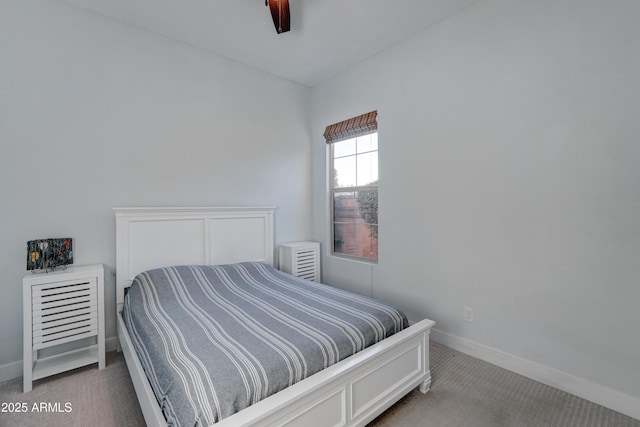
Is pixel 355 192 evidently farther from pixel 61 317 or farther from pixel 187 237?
pixel 61 317

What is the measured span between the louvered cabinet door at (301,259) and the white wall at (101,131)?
2.37 feet

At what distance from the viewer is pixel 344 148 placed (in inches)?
138

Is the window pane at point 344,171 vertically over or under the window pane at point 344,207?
over

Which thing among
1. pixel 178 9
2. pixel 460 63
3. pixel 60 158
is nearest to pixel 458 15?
pixel 460 63

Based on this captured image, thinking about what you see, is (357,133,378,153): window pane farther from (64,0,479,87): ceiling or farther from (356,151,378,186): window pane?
(64,0,479,87): ceiling

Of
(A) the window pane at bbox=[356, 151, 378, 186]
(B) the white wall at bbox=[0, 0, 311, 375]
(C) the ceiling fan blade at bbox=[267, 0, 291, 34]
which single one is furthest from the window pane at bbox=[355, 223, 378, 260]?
(C) the ceiling fan blade at bbox=[267, 0, 291, 34]

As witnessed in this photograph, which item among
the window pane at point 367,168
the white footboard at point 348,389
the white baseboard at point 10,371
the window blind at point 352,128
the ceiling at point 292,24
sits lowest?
the white baseboard at point 10,371

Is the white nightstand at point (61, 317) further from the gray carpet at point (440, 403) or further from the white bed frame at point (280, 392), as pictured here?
the white bed frame at point (280, 392)

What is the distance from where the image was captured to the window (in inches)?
125

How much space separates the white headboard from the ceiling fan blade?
1.72m

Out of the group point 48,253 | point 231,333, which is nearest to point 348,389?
point 231,333

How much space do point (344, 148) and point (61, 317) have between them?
116 inches

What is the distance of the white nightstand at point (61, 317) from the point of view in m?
1.90

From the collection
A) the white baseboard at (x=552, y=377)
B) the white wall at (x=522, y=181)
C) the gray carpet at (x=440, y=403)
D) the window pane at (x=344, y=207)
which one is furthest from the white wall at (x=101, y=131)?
the white baseboard at (x=552, y=377)
